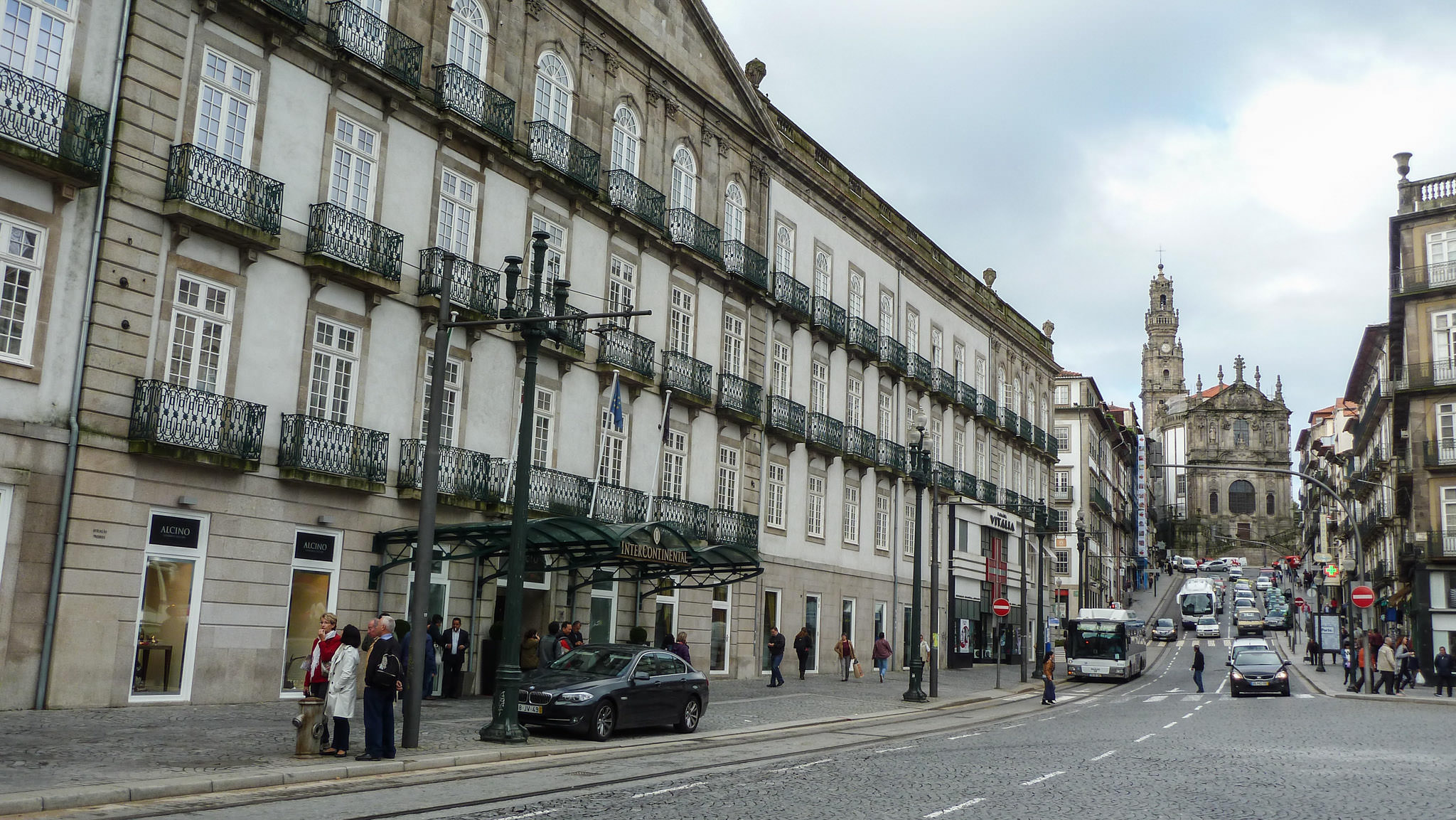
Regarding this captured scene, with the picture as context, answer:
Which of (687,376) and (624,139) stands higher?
(624,139)

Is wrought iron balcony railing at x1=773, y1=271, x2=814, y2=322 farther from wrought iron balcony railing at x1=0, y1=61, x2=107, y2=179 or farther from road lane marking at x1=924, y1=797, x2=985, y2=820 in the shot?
road lane marking at x1=924, y1=797, x2=985, y2=820

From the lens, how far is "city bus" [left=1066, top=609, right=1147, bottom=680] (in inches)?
1864

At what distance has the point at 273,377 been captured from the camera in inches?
840

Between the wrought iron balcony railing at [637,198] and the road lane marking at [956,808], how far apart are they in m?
20.6

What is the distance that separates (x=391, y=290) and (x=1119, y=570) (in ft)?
310

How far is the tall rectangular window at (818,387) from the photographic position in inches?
1619

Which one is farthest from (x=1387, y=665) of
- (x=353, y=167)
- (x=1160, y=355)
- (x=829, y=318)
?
(x=1160, y=355)

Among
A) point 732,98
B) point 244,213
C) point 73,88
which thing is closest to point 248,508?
point 244,213

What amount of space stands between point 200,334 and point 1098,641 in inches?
1485

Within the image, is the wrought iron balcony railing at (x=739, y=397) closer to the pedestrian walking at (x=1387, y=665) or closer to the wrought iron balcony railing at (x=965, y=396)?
the wrought iron balcony railing at (x=965, y=396)

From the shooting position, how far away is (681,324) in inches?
1336

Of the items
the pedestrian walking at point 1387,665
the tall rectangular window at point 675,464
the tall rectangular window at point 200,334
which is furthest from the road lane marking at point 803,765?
the pedestrian walking at point 1387,665

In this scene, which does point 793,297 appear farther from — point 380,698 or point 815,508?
point 380,698

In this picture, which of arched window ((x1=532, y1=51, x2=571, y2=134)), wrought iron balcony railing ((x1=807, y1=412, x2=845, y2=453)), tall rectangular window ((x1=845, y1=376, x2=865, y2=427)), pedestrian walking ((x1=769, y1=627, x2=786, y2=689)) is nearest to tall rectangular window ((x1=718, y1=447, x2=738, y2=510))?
pedestrian walking ((x1=769, y1=627, x2=786, y2=689))
